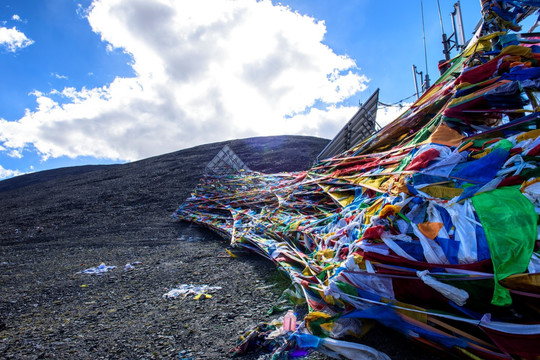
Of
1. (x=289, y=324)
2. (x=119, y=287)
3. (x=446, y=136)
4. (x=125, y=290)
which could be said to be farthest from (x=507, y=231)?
(x=119, y=287)

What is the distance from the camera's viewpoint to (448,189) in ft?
8.90

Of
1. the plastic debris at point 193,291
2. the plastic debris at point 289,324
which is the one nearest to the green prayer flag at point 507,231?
the plastic debris at point 289,324

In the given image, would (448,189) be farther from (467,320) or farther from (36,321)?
(36,321)

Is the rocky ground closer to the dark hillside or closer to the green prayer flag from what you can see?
the dark hillside

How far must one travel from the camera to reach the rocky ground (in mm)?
2996

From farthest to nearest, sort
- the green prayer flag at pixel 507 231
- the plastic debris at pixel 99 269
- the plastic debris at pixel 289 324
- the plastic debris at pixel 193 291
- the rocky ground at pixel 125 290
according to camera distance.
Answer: the plastic debris at pixel 99 269, the plastic debris at pixel 193 291, the rocky ground at pixel 125 290, the plastic debris at pixel 289 324, the green prayer flag at pixel 507 231

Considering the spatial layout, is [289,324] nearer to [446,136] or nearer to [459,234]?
[459,234]

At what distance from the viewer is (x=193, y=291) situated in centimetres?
434

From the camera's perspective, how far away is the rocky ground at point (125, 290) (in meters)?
3.00

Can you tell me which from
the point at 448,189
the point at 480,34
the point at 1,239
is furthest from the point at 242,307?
the point at 1,239

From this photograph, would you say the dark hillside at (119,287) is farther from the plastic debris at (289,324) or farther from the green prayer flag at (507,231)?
the green prayer flag at (507,231)

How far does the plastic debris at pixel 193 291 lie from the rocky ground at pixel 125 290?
0.44 ft

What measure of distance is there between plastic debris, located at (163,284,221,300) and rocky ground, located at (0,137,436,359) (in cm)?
13

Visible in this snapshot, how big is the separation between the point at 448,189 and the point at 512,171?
1.58 ft
